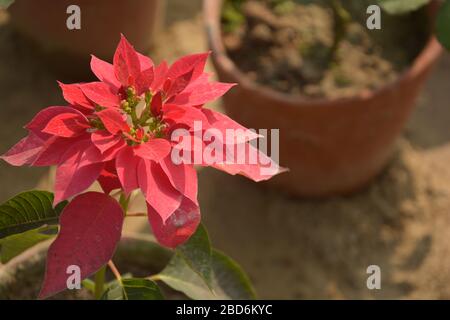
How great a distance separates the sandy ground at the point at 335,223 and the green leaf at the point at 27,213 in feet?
3.10

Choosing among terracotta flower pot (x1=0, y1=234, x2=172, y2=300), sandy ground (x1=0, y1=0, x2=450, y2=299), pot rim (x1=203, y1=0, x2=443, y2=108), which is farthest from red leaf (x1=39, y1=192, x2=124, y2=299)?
sandy ground (x1=0, y1=0, x2=450, y2=299)

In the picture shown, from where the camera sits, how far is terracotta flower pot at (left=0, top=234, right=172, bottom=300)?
4.49ft

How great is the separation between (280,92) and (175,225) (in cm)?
112

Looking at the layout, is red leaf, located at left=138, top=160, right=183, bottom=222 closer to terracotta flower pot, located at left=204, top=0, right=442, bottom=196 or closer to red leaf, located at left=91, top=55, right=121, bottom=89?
red leaf, located at left=91, top=55, right=121, bottom=89

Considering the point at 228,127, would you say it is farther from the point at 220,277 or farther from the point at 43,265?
the point at 43,265

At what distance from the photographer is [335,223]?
2119 millimetres

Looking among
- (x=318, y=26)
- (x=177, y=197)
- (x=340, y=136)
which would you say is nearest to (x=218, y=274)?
(x=177, y=197)

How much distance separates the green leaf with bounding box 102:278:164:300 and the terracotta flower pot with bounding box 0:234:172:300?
187mm

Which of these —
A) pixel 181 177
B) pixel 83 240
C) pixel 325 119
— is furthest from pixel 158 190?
pixel 325 119

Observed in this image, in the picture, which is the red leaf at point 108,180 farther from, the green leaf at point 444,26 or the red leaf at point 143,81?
the green leaf at point 444,26

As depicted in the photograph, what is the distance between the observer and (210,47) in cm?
202

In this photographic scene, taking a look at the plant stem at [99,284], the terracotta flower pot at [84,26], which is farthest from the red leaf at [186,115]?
the terracotta flower pot at [84,26]

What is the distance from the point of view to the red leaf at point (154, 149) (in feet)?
3.18
